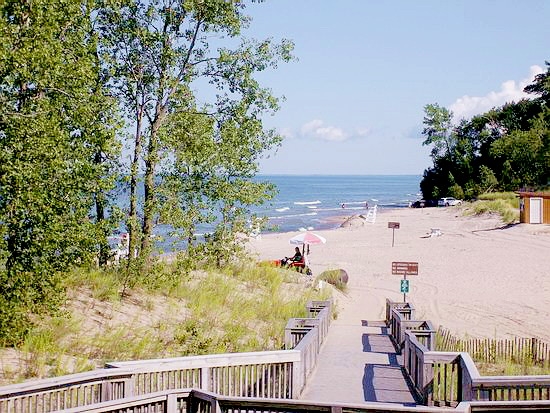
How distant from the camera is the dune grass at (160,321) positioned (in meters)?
11.4

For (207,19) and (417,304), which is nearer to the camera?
(207,19)

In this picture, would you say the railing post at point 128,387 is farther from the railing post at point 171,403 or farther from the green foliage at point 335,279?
the green foliage at point 335,279

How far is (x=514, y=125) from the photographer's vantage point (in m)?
88.6

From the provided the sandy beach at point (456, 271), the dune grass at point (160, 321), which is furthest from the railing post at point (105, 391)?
the sandy beach at point (456, 271)

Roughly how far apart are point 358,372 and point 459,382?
263 cm

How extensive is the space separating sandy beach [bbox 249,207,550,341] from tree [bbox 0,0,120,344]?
892 centimetres

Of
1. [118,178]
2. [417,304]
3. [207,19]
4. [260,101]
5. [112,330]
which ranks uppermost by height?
[207,19]

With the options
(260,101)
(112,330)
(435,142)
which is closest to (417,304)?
(260,101)

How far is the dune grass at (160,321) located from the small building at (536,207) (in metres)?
28.5

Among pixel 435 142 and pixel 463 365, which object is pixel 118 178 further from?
pixel 435 142

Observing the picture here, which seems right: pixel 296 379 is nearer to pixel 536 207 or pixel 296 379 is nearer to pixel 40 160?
pixel 40 160

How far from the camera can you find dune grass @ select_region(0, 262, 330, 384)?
1138 cm

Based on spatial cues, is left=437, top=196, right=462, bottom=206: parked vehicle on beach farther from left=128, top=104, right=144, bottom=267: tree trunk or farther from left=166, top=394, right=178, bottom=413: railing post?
left=166, top=394, right=178, bottom=413: railing post

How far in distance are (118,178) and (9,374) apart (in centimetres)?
602
